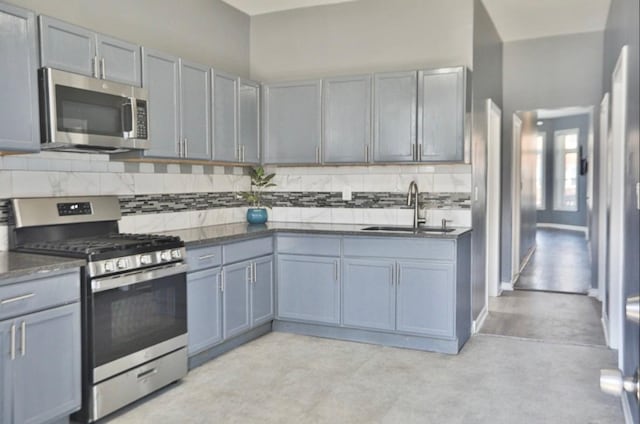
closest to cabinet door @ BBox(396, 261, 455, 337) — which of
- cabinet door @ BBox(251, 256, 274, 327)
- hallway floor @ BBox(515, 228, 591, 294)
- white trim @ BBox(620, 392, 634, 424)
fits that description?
cabinet door @ BBox(251, 256, 274, 327)

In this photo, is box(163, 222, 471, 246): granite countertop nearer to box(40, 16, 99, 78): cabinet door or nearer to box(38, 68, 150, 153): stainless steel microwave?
box(38, 68, 150, 153): stainless steel microwave

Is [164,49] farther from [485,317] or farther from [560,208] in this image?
[560,208]

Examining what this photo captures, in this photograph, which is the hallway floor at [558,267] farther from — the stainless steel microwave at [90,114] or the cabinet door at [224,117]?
the stainless steel microwave at [90,114]

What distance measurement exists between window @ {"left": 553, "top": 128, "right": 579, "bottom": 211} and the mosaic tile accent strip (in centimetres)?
982

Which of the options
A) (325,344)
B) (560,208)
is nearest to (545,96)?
(325,344)

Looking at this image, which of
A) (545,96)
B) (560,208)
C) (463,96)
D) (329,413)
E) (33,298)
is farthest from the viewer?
(560,208)

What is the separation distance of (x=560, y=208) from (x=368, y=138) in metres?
10.8

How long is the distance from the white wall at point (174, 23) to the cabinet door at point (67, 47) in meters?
0.36

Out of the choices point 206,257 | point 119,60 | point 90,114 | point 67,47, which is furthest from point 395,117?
point 67,47

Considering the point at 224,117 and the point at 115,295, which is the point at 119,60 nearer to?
the point at 224,117

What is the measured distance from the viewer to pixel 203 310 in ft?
11.8

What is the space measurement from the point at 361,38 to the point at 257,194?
1698mm

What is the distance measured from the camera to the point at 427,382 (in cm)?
338

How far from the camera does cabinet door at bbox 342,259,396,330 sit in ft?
13.4
